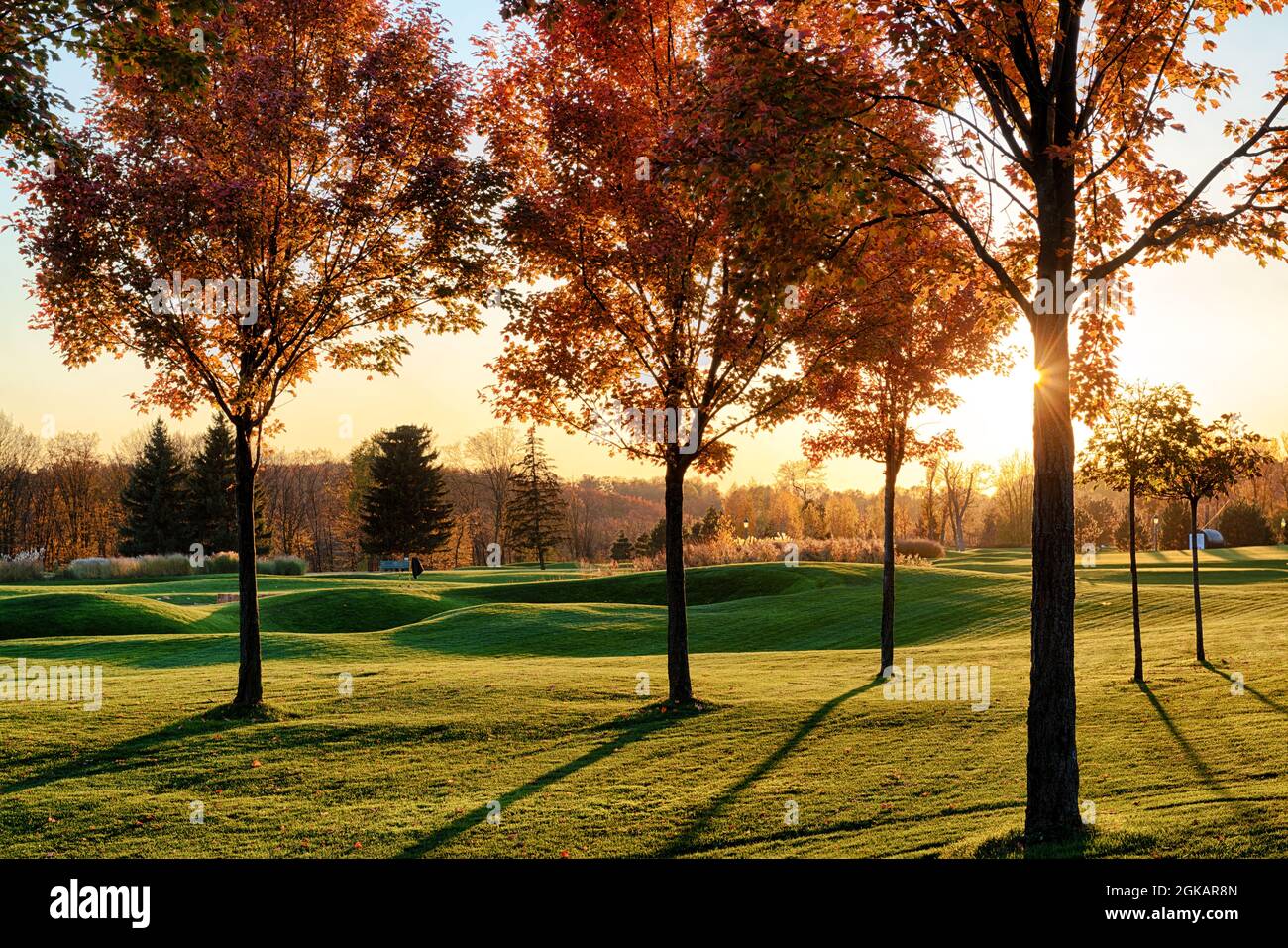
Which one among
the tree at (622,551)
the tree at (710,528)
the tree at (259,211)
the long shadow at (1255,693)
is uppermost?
the tree at (259,211)

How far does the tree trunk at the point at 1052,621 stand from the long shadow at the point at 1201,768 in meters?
1.29

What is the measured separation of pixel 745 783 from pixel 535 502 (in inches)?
2261

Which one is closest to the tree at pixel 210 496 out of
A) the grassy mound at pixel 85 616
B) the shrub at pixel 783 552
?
the shrub at pixel 783 552

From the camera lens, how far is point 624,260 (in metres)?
14.1

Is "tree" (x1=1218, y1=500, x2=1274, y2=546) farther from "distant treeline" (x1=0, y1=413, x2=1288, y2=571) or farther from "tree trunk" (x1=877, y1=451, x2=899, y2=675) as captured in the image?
"tree trunk" (x1=877, y1=451, x2=899, y2=675)

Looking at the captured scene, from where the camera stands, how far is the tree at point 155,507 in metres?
61.9

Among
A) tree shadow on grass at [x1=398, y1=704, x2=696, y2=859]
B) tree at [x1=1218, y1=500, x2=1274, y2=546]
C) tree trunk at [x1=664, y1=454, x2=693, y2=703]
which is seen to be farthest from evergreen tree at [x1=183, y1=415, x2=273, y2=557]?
tree at [x1=1218, y1=500, x2=1274, y2=546]

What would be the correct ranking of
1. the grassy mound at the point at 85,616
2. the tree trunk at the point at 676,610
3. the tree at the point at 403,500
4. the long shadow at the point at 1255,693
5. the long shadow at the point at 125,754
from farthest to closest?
the tree at the point at 403,500 → the grassy mound at the point at 85,616 → the tree trunk at the point at 676,610 → the long shadow at the point at 1255,693 → the long shadow at the point at 125,754

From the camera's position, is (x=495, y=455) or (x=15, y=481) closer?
(x=15, y=481)

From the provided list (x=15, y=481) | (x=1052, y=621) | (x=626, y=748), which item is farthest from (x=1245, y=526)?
(x=15, y=481)

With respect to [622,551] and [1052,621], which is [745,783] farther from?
[622,551]

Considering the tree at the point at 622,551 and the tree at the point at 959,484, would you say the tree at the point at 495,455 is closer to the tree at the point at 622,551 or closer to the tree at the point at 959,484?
the tree at the point at 622,551

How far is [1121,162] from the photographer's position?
9.12 metres
